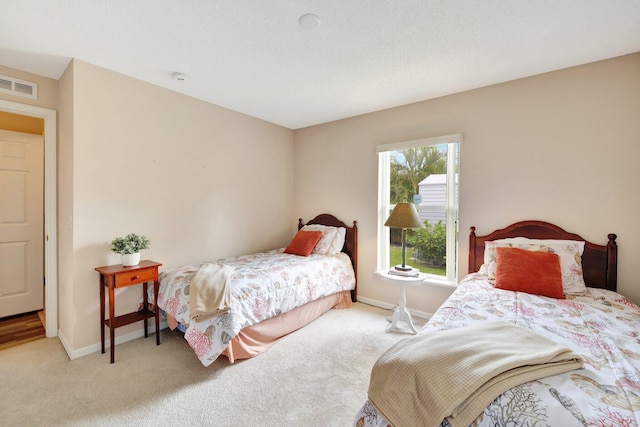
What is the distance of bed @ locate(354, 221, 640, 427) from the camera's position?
0.93m

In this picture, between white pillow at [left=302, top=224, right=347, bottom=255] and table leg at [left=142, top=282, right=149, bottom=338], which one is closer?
table leg at [left=142, top=282, right=149, bottom=338]

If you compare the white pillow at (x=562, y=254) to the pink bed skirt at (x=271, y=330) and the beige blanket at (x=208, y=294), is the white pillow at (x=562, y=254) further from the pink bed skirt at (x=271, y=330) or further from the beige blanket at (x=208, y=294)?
the beige blanket at (x=208, y=294)

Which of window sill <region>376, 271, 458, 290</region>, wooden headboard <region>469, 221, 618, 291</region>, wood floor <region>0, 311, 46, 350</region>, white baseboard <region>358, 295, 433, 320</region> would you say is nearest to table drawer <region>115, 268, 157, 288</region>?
wood floor <region>0, 311, 46, 350</region>

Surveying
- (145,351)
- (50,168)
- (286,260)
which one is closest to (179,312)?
(145,351)

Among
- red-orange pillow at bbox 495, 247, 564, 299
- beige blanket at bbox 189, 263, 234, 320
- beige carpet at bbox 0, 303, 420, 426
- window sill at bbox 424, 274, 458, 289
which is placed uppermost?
red-orange pillow at bbox 495, 247, 564, 299

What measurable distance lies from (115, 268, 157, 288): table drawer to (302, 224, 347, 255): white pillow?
186 centimetres

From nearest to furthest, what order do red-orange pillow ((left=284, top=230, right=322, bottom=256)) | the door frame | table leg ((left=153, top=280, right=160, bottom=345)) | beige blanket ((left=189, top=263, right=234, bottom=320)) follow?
beige blanket ((left=189, top=263, right=234, bottom=320)) → table leg ((left=153, top=280, right=160, bottom=345)) → the door frame → red-orange pillow ((left=284, top=230, right=322, bottom=256))

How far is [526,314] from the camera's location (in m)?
1.77

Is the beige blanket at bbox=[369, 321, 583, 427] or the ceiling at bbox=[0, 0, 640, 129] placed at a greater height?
the ceiling at bbox=[0, 0, 640, 129]

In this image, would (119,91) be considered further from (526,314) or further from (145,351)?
(526,314)

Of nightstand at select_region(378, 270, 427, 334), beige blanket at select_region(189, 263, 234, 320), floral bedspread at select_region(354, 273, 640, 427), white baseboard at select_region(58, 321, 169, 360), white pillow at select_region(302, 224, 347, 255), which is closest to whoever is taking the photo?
floral bedspread at select_region(354, 273, 640, 427)

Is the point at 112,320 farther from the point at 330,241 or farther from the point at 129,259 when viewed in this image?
the point at 330,241

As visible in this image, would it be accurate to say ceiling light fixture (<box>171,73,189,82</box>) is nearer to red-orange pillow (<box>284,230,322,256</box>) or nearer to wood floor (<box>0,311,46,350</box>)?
red-orange pillow (<box>284,230,322,256</box>)

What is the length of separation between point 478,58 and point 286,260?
2.69m
